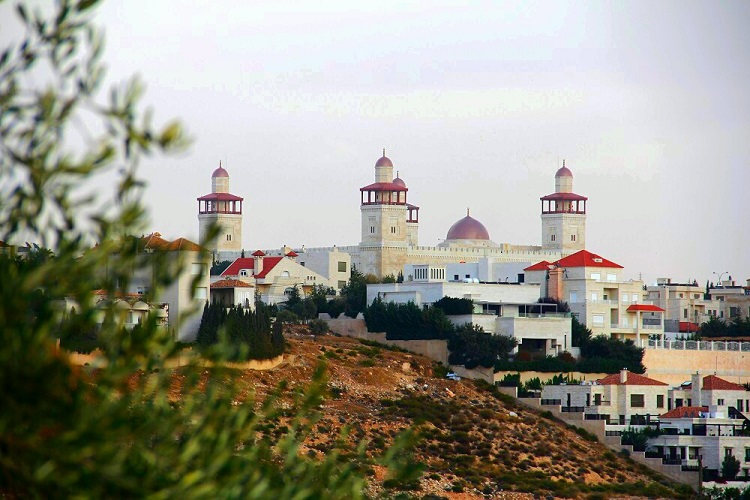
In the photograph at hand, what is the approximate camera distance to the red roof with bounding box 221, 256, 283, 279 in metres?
82.1

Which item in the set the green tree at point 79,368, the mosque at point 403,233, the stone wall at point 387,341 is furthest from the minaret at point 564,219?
the green tree at point 79,368

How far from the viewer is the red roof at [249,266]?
82.1 meters

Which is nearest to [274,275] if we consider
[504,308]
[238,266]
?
[238,266]

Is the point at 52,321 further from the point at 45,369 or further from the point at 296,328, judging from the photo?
the point at 296,328

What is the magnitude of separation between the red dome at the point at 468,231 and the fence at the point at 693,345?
37.1 m

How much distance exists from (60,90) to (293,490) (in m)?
3.26

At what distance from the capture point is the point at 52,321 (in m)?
9.16

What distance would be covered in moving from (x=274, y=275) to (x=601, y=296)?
21.7 m

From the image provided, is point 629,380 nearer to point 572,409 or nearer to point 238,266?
point 572,409

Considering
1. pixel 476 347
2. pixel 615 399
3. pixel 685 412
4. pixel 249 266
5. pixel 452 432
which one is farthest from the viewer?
pixel 249 266

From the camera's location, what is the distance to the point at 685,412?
52844 mm

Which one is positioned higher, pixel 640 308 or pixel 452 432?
pixel 640 308

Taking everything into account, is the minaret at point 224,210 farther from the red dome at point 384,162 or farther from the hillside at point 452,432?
the hillside at point 452,432

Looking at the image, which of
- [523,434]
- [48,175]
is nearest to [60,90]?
[48,175]
